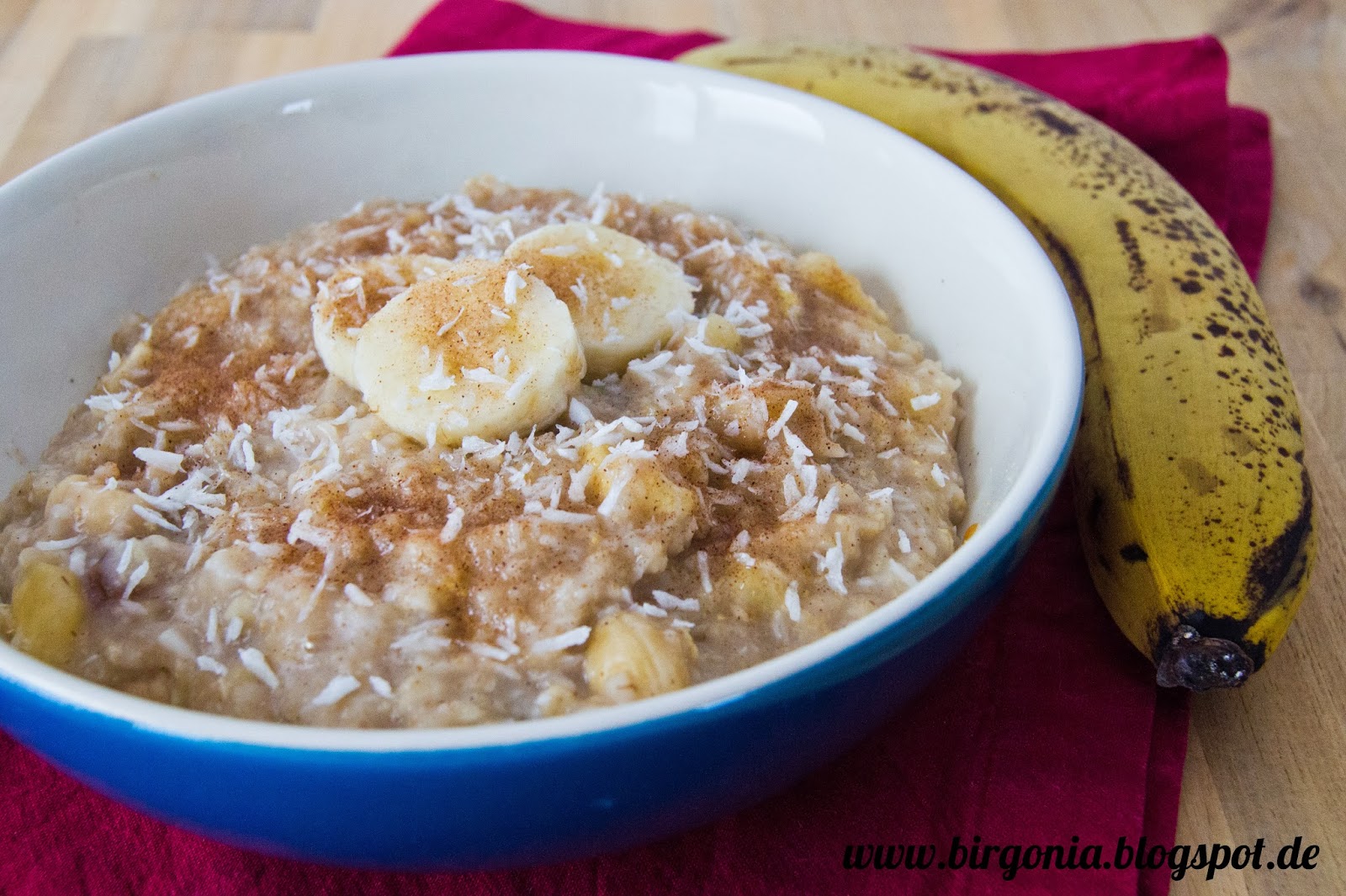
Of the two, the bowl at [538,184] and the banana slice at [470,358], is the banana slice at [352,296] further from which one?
the bowl at [538,184]

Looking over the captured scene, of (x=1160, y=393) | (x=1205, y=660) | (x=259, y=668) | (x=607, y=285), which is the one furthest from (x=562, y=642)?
(x=1160, y=393)

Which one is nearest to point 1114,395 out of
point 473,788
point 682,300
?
point 682,300

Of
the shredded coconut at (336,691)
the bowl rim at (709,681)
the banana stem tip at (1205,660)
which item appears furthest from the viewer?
the banana stem tip at (1205,660)

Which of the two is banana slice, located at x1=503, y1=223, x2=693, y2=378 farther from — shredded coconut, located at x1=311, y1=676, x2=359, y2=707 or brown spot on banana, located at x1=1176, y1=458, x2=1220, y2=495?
brown spot on banana, located at x1=1176, y1=458, x2=1220, y2=495

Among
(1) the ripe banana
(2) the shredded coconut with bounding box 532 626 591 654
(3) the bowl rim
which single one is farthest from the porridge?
(1) the ripe banana

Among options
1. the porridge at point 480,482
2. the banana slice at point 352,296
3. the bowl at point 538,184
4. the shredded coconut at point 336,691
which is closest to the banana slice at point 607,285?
the porridge at point 480,482

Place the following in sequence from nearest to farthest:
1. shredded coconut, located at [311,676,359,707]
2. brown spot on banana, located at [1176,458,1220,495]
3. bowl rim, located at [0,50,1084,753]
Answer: bowl rim, located at [0,50,1084,753], shredded coconut, located at [311,676,359,707], brown spot on banana, located at [1176,458,1220,495]
